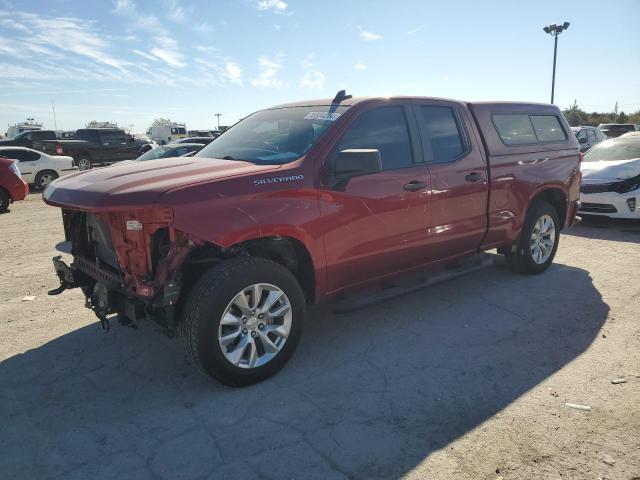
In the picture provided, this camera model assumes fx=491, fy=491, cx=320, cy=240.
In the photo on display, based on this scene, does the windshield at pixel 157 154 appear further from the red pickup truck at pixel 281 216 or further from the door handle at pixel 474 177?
the door handle at pixel 474 177

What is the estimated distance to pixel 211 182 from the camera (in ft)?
10.3

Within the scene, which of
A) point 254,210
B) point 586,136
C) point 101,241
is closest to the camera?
point 254,210

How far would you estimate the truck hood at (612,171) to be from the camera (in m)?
8.40

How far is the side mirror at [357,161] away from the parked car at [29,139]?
739 inches

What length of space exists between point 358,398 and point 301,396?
0.37 meters

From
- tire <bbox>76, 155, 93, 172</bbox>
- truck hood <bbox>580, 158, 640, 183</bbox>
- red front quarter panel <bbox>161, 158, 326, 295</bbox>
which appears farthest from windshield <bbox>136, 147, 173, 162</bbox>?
tire <bbox>76, 155, 93, 172</bbox>

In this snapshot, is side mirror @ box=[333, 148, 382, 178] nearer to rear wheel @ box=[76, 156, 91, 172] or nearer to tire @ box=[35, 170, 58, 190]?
tire @ box=[35, 170, 58, 190]

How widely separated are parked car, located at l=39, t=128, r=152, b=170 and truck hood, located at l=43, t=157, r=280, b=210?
17.6 meters

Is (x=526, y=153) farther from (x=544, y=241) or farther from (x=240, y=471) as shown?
(x=240, y=471)

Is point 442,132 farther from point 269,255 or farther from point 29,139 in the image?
→ point 29,139

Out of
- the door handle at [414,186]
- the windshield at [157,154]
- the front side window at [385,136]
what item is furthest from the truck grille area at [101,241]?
the windshield at [157,154]

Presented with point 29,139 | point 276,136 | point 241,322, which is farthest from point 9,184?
point 29,139

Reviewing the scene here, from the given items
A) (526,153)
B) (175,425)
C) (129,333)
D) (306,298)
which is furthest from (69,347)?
(526,153)

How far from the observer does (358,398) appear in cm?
318
